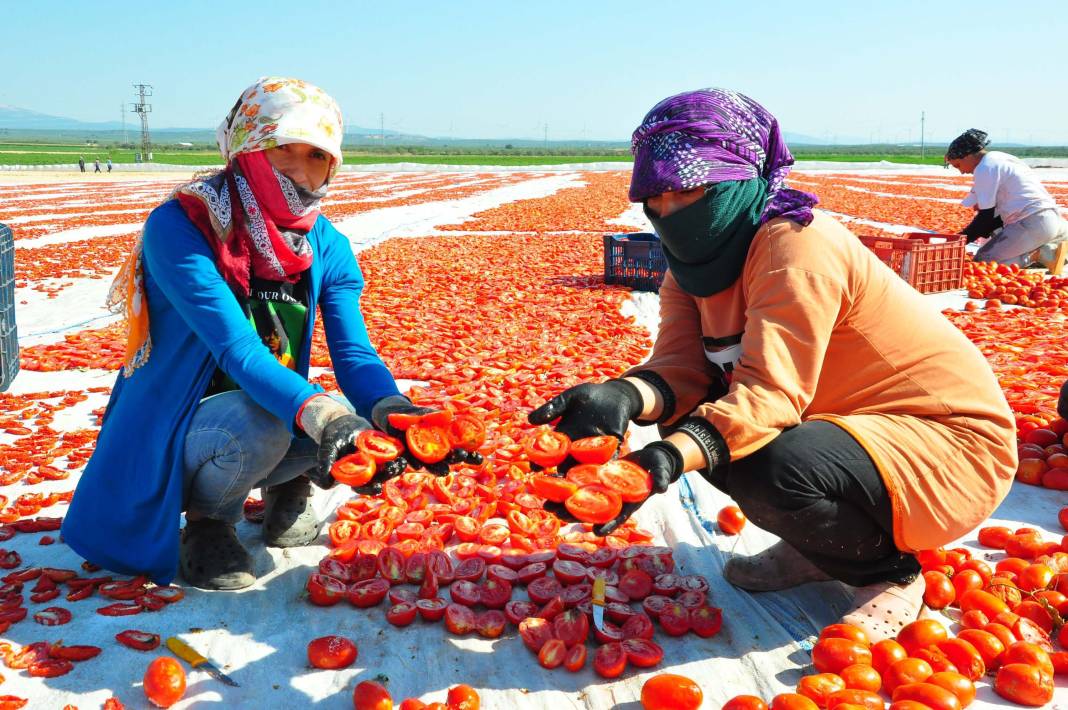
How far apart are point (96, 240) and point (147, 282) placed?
12592 millimetres

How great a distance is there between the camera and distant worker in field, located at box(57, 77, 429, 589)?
7.73ft

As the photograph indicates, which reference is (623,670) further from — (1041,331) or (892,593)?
(1041,331)

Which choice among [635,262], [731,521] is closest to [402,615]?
[731,521]

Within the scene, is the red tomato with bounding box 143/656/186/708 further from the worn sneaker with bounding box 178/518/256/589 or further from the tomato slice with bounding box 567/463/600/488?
the tomato slice with bounding box 567/463/600/488

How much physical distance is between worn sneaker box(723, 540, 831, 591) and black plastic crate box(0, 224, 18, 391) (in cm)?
457

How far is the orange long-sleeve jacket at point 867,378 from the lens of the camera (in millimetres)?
2004

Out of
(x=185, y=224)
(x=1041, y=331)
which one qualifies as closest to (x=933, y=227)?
(x=1041, y=331)

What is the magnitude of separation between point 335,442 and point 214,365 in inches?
26.4

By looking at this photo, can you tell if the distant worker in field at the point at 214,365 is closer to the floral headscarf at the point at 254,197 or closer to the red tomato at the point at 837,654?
the floral headscarf at the point at 254,197

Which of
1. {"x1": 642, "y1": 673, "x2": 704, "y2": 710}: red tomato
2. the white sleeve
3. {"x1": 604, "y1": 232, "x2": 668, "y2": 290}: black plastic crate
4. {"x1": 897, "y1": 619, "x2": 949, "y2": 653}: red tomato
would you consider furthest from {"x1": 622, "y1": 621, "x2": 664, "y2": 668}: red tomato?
the white sleeve

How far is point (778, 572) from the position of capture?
2.55 meters

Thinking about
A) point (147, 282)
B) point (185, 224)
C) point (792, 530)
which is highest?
point (185, 224)

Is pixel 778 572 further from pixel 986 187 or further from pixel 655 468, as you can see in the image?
pixel 986 187

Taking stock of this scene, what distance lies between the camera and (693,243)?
7.22 feet
